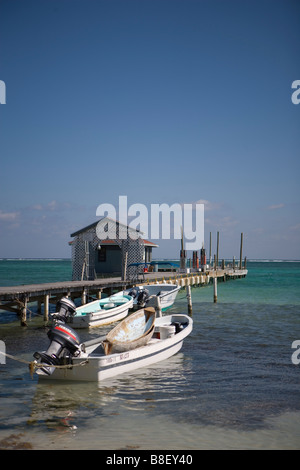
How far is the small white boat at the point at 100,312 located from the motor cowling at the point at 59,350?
964cm

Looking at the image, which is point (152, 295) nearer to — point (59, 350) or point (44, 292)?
point (44, 292)

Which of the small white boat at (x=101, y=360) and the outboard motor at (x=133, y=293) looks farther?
the outboard motor at (x=133, y=293)

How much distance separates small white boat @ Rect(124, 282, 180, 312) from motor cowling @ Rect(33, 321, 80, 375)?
13.5 metres

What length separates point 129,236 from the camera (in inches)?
1427

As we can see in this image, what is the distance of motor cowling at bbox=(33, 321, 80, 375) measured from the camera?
11508 mm

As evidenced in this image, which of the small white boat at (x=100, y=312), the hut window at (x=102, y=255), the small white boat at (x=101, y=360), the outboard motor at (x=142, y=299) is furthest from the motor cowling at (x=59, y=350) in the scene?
the hut window at (x=102, y=255)

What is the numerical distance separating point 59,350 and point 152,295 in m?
14.0

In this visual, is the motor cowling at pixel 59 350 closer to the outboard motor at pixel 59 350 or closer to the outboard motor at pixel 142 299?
the outboard motor at pixel 59 350

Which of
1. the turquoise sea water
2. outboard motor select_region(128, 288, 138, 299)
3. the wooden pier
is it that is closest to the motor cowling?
the turquoise sea water

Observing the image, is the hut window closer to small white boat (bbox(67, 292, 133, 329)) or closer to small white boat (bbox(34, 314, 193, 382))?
small white boat (bbox(67, 292, 133, 329))

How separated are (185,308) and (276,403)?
20.9 metres

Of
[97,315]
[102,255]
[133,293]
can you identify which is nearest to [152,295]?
[133,293]

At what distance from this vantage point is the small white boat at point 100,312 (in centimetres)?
2147
